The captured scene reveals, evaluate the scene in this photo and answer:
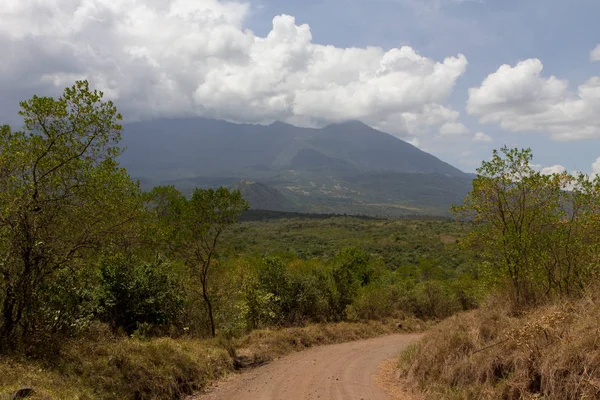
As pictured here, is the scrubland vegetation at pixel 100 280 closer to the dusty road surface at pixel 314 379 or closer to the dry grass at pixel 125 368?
the dry grass at pixel 125 368

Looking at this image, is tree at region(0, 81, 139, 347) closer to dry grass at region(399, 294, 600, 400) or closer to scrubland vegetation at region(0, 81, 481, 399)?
scrubland vegetation at region(0, 81, 481, 399)

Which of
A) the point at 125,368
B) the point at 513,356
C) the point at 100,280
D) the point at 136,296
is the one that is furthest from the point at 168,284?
the point at 513,356

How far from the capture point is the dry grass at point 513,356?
830 centimetres

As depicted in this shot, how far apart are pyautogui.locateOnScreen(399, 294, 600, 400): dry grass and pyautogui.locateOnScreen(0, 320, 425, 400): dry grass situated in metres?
7.55

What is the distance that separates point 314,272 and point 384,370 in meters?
13.6

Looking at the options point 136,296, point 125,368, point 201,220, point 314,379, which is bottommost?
point 314,379

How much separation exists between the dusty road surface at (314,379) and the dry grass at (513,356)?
1943 mm

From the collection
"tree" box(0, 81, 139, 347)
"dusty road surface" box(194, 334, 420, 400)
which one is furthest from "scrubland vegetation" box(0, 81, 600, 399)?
"dusty road surface" box(194, 334, 420, 400)

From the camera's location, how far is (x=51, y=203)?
11016 millimetres

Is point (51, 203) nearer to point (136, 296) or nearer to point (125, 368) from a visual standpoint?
point (125, 368)

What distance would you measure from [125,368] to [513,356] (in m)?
11.3

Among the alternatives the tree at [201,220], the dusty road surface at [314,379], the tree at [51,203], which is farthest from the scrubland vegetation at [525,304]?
the tree at [51,203]

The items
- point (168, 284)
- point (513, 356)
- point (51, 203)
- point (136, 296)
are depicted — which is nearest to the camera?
point (513, 356)

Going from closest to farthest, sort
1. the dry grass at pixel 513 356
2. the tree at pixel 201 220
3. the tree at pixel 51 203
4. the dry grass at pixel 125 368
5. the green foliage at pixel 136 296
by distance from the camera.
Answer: the dry grass at pixel 513 356 → the dry grass at pixel 125 368 → the tree at pixel 51 203 → the green foliage at pixel 136 296 → the tree at pixel 201 220
